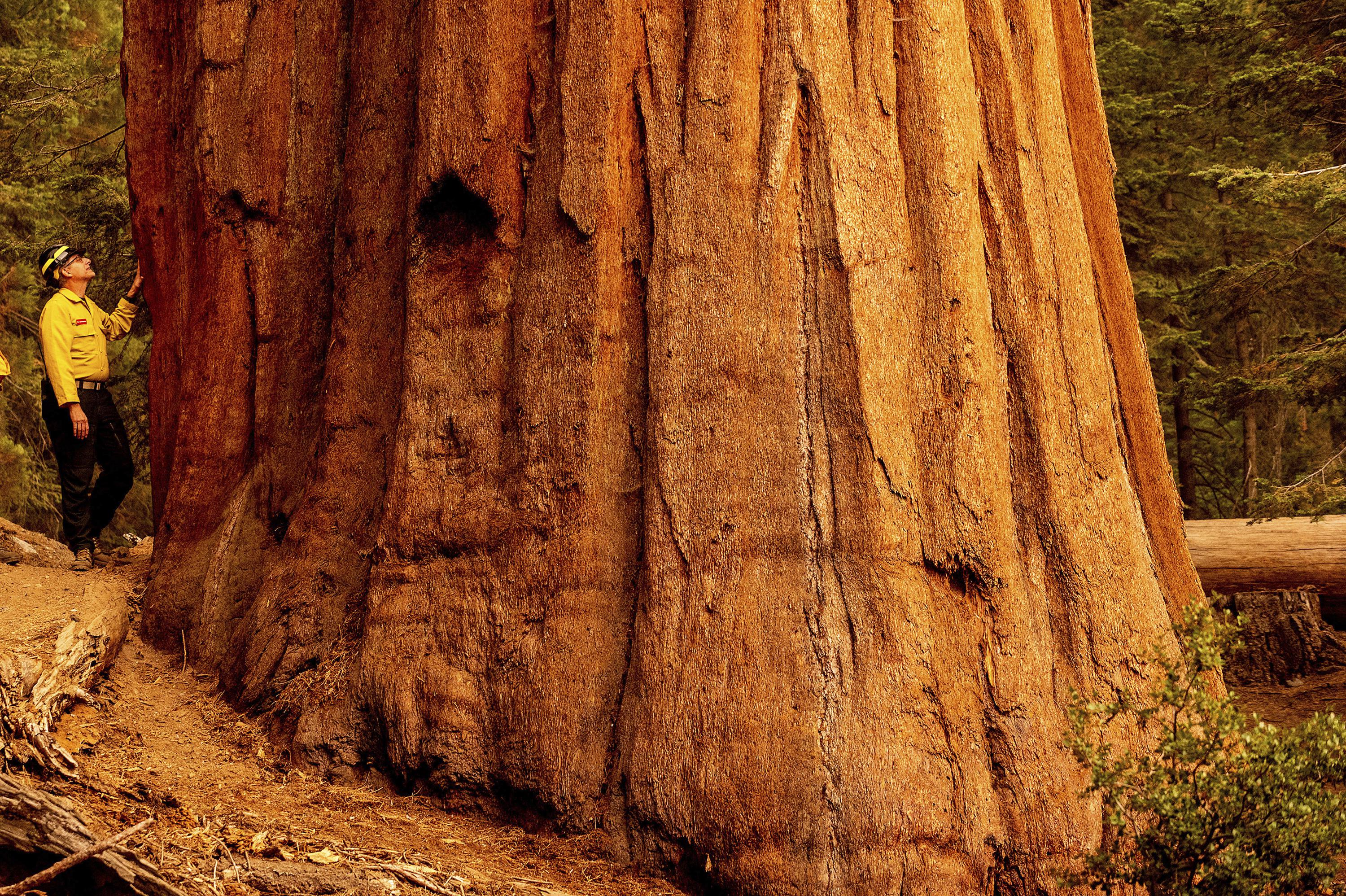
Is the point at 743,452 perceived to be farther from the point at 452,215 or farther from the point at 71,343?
the point at 71,343

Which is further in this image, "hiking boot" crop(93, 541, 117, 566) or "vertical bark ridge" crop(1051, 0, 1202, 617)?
"hiking boot" crop(93, 541, 117, 566)

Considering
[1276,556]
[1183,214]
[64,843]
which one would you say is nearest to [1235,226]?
[1183,214]

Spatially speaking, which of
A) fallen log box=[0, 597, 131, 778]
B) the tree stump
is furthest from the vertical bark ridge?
fallen log box=[0, 597, 131, 778]

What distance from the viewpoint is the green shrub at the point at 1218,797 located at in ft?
11.6

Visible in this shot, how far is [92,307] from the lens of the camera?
297 inches

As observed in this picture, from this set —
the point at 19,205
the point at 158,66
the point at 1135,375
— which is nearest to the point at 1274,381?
the point at 1135,375

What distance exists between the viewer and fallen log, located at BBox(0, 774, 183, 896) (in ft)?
9.94

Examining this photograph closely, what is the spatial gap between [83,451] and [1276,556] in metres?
8.68

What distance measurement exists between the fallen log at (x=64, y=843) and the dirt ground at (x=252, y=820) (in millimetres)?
127

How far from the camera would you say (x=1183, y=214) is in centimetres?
1755

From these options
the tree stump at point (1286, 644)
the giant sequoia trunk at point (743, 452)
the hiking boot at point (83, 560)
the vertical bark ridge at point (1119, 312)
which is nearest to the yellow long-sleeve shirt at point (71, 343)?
the hiking boot at point (83, 560)

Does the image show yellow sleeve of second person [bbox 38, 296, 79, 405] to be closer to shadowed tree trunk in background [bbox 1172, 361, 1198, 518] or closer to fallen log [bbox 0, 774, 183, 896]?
fallen log [bbox 0, 774, 183, 896]

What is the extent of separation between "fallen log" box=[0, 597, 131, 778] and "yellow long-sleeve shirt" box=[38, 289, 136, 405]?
186 cm

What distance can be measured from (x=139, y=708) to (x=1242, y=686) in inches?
279
